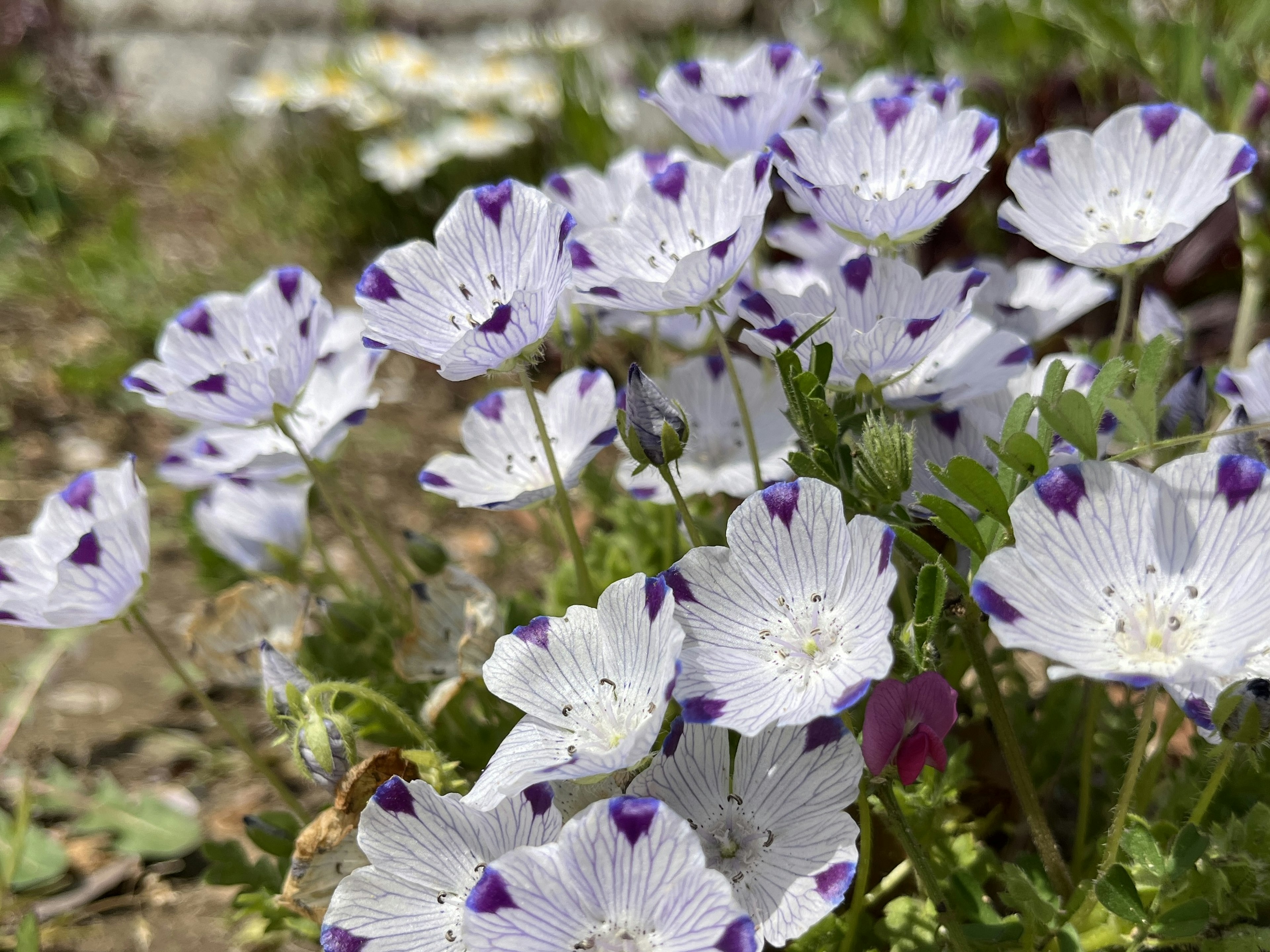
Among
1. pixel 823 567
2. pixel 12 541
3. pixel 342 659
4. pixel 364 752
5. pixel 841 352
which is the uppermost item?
pixel 841 352

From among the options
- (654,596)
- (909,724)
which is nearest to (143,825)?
(654,596)

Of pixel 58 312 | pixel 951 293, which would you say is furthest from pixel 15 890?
pixel 58 312

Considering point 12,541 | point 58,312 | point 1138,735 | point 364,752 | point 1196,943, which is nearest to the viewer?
point 1138,735

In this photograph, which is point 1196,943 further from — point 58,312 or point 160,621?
point 58,312

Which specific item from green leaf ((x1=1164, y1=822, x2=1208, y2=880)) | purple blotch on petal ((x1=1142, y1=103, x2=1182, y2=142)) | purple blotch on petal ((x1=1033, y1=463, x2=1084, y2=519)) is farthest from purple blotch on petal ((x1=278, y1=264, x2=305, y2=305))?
green leaf ((x1=1164, y1=822, x2=1208, y2=880))

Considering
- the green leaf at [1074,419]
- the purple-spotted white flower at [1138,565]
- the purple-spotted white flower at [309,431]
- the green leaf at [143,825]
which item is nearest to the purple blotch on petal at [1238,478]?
the purple-spotted white flower at [1138,565]

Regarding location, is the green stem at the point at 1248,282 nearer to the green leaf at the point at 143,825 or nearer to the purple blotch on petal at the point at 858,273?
the purple blotch on petal at the point at 858,273
